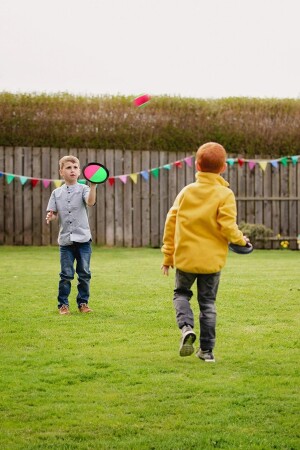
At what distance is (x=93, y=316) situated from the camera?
24.9 feet

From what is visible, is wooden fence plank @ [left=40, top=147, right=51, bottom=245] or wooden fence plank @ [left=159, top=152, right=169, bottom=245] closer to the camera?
wooden fence plank @ [left=40, top=147, right=51, bottom=245]

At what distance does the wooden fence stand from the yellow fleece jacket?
11321 millimetres

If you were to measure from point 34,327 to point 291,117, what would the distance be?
42.3 feet

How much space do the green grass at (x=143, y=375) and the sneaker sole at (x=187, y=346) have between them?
0.26 feet

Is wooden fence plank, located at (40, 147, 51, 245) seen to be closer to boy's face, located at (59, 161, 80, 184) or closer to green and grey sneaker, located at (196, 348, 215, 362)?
boy's face, located at (59, 161, 80, 184)

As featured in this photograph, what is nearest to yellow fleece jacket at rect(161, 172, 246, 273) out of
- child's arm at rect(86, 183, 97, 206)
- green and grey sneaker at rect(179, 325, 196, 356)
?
green and grey sneaker at rect(179, 325, 196, 356)

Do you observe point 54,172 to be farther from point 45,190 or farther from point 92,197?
point 92,197

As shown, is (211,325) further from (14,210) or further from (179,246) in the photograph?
(14,210)

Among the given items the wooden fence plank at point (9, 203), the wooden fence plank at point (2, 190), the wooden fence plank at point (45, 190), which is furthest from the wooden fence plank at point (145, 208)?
the wooden fence plank at point (2, 190)

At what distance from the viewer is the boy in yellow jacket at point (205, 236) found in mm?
5711

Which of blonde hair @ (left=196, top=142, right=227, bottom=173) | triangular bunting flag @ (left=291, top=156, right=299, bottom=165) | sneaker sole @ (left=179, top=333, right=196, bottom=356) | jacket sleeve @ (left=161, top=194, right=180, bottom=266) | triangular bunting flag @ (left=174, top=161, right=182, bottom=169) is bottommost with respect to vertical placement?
sneaker sole @ (left=179, top=333, right=196, bottom=356)

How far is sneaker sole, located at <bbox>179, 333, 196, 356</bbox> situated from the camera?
18.1 ft

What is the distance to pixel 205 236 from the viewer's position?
227 inches

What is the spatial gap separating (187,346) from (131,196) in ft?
39.7
